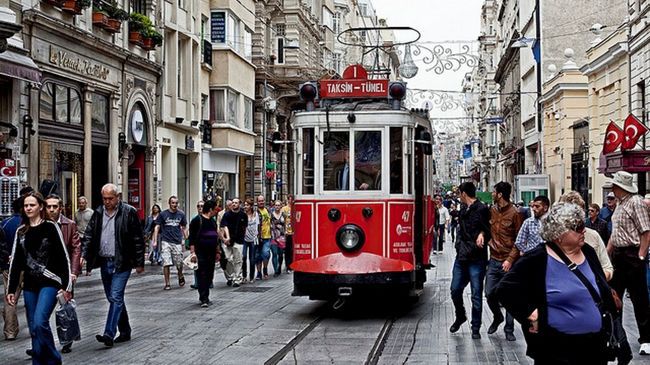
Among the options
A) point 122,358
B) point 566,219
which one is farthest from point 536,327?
point 122,358

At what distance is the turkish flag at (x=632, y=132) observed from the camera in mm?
22391

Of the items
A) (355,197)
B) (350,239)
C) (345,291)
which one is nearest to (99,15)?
(355,197)

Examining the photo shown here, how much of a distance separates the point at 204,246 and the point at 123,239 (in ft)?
14.8

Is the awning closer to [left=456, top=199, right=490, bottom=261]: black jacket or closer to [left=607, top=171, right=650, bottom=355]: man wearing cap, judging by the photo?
[left=456, top=199, right=490, bottom=261]: black jacket

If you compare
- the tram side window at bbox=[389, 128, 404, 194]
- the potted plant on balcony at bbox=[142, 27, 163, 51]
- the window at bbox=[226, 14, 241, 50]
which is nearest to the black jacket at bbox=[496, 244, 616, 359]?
the tram side window at bbox=[389, 128, 404, 194]

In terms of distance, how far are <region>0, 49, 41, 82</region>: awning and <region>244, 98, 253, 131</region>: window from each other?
66.8ft

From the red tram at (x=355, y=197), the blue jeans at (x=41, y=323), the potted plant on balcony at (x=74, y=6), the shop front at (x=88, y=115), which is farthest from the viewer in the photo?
the potted plant on balcony at (x=74, y=6)

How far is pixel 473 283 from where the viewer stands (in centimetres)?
1113

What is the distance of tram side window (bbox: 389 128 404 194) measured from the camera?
12.7 m

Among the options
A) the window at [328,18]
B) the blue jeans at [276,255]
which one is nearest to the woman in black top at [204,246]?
the blue jeans at [276,255]

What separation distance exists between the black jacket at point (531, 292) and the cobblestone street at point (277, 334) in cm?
422

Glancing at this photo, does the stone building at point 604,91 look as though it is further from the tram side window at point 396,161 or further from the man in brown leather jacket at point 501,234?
the man in brown leather jacket at point 501,234

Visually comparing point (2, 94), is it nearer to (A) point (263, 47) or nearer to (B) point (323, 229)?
(B) point (323, 229)

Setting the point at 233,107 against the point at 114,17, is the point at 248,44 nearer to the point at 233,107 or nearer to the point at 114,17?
the point at 233,107
